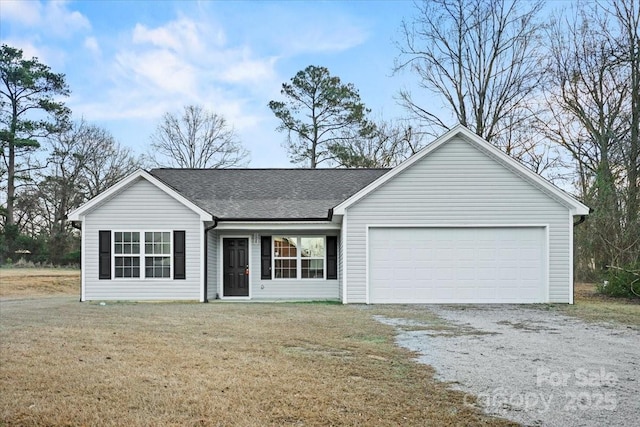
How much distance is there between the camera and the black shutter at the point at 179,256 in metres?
17.1

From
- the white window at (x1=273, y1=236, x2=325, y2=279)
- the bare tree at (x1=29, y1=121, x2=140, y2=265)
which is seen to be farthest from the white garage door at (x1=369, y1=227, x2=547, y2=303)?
the bare tree at (x1=29, y1=121, x2=140, y2=265)

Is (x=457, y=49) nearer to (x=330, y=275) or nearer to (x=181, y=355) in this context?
(x=330, y=275)

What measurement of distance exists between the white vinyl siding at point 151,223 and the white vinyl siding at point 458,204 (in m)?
4.50

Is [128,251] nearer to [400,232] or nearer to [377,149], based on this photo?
[400,232]

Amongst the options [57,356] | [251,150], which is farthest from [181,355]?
[251,150]

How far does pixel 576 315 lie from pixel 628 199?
915 cm

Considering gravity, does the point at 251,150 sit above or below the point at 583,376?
above

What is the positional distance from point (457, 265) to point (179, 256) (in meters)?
A: 7.85

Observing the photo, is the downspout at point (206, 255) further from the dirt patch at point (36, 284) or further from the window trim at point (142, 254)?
the dirt patch at point (36, 284)

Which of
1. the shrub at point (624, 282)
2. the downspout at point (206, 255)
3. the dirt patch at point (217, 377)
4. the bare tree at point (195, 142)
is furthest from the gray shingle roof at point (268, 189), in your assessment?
the bare tree at point (195, 142)

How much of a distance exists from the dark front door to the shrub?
11.8 metres

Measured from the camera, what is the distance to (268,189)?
818 inches

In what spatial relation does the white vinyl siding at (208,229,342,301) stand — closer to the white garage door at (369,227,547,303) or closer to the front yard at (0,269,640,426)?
the white garage door at (369,227,547,303)

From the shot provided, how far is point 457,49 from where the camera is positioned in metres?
29.8
